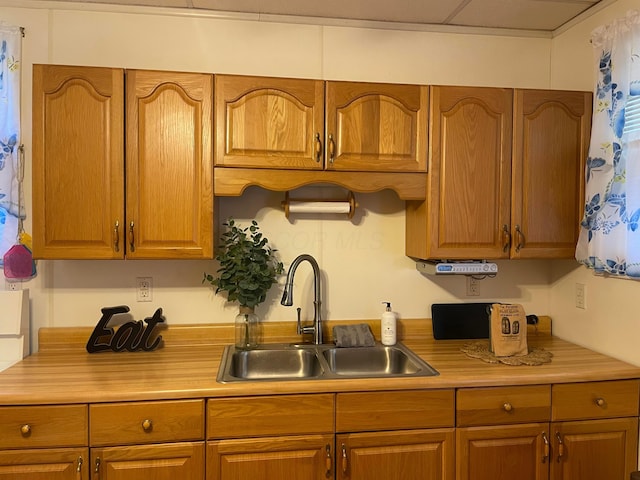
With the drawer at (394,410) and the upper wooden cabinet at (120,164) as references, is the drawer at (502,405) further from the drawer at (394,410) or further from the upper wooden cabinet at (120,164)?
the upper wooden cabinet at (120,164)

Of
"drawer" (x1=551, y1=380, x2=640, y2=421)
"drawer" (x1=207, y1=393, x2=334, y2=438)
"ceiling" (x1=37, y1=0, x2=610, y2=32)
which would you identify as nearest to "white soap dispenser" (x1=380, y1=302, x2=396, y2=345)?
"drawer" (x1=207, y1=393, x2=334, y2=438)

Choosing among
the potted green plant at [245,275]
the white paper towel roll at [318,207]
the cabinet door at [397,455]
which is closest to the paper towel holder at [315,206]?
the white paper towel roll at [318,207]

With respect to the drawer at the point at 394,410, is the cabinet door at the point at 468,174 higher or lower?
higher

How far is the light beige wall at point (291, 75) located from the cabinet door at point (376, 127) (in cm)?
35

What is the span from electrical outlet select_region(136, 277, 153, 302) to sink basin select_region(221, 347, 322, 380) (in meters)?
0.49

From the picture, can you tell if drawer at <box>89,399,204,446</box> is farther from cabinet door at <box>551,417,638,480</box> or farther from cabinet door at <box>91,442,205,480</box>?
cabinet door at <box>551,417,638,480</box>

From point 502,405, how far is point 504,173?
3.25 feet

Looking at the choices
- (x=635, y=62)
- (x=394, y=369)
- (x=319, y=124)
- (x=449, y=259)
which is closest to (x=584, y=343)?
(x=449, y=259)

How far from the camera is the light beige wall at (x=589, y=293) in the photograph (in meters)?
1.88

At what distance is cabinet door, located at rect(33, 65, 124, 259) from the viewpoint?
5.81ft

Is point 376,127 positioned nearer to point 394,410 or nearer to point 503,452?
point 394,410

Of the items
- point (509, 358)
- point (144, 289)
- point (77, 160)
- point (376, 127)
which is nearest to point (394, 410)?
point (509, 358)

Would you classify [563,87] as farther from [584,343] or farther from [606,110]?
[584,343]

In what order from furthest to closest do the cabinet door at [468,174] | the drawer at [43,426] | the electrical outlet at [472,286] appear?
the electrical outlet at [472,286], the cabinet door at [468,174], the drawer at [43,426]
